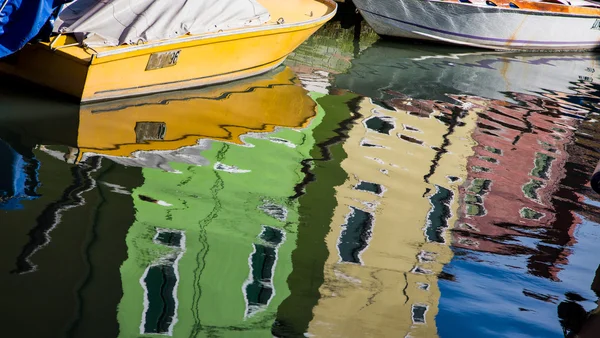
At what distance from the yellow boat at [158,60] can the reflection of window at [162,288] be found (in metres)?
2.42

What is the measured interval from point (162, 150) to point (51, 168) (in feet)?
3.07

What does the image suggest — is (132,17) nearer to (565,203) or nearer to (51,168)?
(51,168)

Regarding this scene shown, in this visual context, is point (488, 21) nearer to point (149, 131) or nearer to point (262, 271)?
point (149, 131)

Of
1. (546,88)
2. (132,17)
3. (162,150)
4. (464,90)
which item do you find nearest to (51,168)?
(162,150)

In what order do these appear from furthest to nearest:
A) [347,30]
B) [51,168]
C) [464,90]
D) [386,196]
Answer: [347,30] < [464,90] < [386,196] < [51,168]

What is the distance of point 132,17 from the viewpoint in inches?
273

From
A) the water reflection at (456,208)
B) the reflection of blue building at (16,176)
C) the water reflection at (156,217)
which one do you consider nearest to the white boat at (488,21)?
the water reflection at (456,208)

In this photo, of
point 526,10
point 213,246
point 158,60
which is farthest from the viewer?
point 526,10

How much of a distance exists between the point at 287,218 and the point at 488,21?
9.02 m

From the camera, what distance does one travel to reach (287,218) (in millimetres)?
5070

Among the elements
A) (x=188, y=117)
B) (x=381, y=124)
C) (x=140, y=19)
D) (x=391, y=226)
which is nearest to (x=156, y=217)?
(x=391, y=226)

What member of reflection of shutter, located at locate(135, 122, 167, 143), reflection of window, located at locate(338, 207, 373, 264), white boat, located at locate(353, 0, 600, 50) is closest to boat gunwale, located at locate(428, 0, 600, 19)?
white boat, located at locate(353, 0, 600, 50)

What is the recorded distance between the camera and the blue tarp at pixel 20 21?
6.25 m

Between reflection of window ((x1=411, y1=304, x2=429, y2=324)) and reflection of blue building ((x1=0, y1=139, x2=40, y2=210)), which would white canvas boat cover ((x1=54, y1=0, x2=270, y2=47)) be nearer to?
reflection of blue building ((x1=0, y1=139, x2=40, y2=210))
